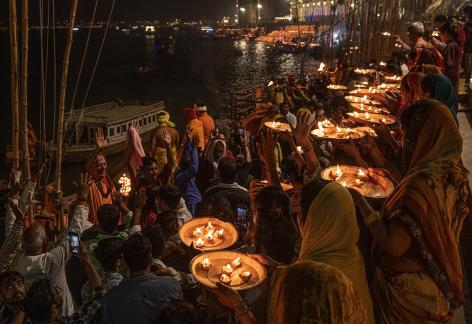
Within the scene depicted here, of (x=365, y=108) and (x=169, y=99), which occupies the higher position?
(x=365, y=108)

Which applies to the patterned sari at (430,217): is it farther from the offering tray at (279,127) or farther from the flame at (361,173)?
the offering tray at (279,127)

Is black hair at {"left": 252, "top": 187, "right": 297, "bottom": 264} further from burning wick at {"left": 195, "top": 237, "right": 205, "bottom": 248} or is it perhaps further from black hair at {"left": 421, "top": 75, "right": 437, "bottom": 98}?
black hair at {"left": 421, "top": 75, "right": 437, "bottom": 98}

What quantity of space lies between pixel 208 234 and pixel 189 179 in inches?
73.3

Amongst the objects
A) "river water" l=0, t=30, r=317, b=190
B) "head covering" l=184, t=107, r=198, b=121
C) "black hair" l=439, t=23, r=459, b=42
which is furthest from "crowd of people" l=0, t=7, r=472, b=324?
"river water" l=0, t=30, r=317, b=190

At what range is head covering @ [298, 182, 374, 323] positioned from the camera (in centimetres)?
200

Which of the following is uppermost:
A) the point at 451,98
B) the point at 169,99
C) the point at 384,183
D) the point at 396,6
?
the point at 396,6

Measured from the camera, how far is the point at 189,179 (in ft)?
16.9

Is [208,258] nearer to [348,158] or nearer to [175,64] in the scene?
[348,158]

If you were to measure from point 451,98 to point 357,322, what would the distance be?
3000 millimetres

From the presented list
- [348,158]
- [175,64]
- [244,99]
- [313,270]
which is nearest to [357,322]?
[313,270]

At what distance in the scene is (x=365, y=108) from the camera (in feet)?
18.2

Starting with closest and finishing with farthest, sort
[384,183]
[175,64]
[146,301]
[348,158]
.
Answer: [146,301], [384,183], [348,158], [175,64]

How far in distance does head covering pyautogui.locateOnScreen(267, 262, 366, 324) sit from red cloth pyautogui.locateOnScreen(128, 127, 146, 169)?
4.07 metres

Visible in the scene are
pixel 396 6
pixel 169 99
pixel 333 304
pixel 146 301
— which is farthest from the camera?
pixel 169 99
